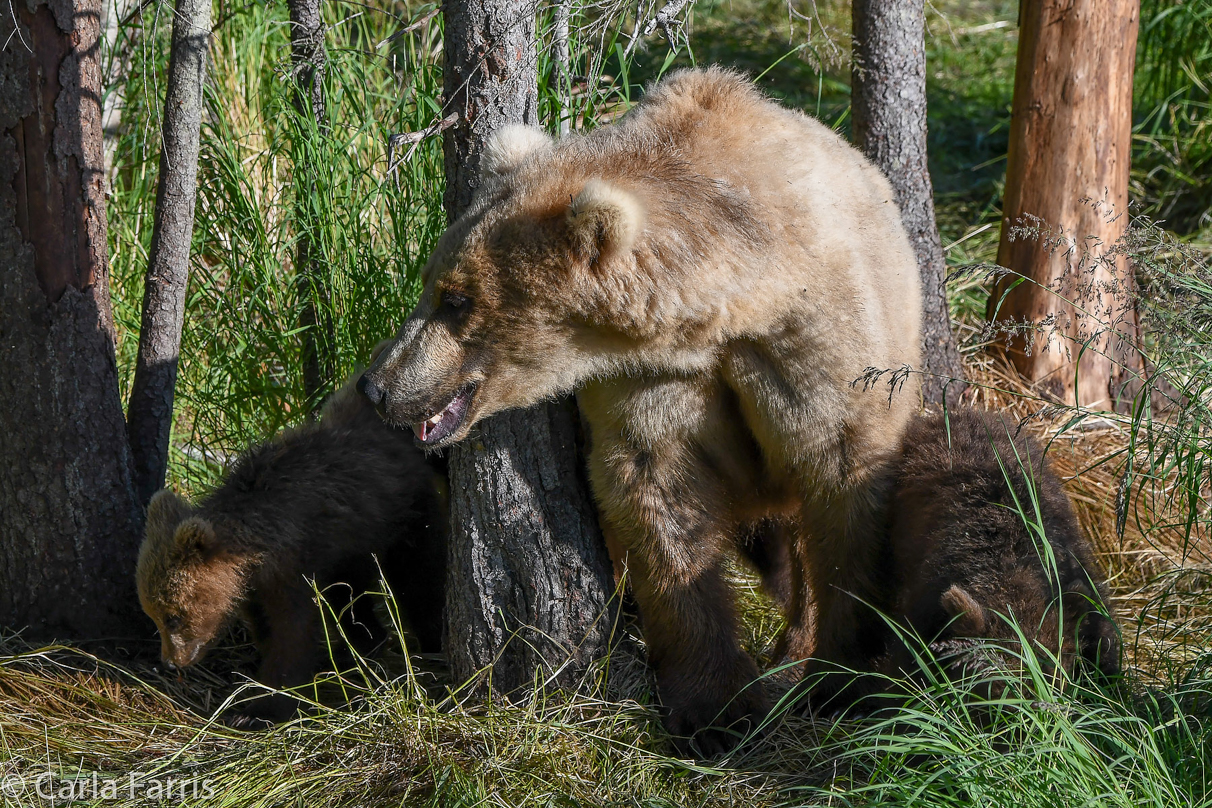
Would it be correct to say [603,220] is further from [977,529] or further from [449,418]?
[977,529]

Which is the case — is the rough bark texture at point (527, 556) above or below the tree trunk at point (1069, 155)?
below

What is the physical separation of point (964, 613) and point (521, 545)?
148 cm

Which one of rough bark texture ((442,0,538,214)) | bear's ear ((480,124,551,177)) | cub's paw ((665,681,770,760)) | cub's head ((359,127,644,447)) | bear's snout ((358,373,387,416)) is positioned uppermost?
rough bark texture ((442,0,538,214))

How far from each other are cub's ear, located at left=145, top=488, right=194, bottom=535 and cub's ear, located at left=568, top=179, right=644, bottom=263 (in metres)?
1.92

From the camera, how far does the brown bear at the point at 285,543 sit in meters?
3.97

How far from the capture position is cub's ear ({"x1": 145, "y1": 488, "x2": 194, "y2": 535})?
13.1 feet

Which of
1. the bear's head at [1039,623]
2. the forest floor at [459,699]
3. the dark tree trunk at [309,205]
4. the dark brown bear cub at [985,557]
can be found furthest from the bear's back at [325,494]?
the bear's head at [1039,623]

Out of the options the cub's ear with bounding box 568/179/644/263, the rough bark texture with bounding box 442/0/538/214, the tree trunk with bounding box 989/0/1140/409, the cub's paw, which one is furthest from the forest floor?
the cub's ear with bounding box 568/179/644/263

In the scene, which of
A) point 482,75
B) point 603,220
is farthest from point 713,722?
point 482,75

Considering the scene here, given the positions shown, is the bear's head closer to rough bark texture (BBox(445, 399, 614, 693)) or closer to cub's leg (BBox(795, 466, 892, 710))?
cub's leg (BBox(795, 466, 892, 710))

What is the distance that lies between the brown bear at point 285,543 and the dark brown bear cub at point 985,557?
1835 mm

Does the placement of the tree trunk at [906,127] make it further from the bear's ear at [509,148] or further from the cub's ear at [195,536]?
the cub's ear at [195,536]

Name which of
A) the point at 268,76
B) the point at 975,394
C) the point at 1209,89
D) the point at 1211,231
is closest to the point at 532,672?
the point at 975,394

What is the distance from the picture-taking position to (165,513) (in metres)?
4.02
